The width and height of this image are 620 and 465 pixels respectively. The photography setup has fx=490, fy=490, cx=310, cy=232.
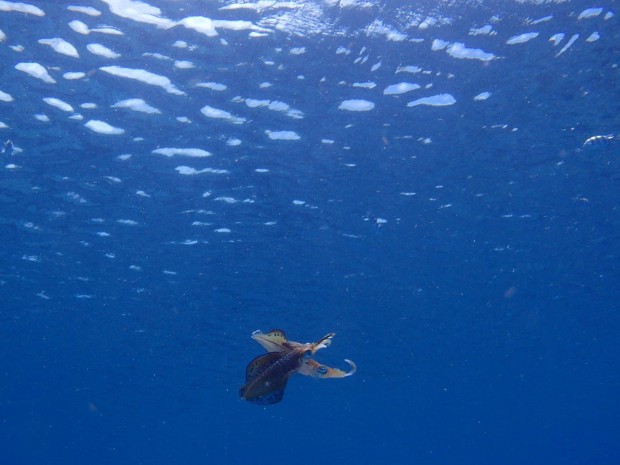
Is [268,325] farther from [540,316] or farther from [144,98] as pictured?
[144,98]

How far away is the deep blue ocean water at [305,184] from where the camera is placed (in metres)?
11.1

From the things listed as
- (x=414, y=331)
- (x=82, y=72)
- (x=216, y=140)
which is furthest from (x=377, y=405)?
(x=82, y=72)

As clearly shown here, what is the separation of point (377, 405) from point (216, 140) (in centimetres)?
4505

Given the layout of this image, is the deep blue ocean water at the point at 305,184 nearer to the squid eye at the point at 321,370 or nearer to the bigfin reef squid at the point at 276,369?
the bigfin reef squid at the point at 276,369

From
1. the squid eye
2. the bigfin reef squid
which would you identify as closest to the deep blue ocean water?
the bigfin reef squid

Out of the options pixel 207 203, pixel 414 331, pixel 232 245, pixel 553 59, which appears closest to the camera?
pixel 553 59

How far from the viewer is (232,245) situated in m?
19.3

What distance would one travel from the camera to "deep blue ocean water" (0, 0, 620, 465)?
1113 cm

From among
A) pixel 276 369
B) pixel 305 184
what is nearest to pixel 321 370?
pixel 276 369

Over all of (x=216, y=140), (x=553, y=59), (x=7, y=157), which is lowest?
(x=7, y=157)

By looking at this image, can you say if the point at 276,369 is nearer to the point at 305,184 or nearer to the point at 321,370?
the point at 321,370

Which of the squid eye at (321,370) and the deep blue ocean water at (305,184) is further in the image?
the deep blue ocean water at (305,184)

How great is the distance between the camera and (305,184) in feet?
52.7

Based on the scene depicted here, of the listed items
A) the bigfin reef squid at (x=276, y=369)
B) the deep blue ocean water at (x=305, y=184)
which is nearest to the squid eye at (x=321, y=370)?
the bigfin reef squid at (x=276, y=369)
